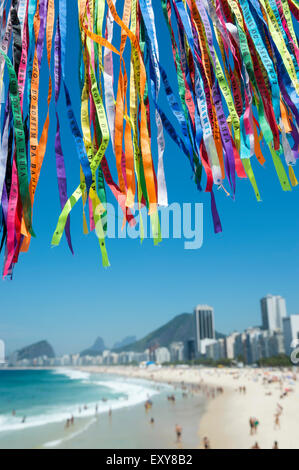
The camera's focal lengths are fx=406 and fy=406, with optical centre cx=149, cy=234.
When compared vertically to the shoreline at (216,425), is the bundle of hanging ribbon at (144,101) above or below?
above

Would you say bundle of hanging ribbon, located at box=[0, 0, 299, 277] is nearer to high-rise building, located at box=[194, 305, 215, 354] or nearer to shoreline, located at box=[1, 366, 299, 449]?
shoreline, located at box=[1, 366, 299, 449]

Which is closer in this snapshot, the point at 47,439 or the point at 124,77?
the point at 124,77

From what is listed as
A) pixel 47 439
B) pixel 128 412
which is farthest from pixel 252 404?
pixel 47 439

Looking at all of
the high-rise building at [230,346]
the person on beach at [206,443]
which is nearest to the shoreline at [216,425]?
the person on beach at [206,443]

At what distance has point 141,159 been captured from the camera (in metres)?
1.66

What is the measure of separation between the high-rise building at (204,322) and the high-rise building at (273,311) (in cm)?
4042

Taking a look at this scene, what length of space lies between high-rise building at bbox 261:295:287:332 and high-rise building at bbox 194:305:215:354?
133ft

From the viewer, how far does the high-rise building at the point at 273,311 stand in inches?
5039

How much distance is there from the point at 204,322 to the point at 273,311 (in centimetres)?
4664

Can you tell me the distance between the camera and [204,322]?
561ft

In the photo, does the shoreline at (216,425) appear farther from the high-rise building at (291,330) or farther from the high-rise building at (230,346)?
the high-rise building at (230,346)

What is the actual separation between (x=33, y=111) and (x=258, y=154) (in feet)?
3.33

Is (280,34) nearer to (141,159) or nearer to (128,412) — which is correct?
(141,159)
